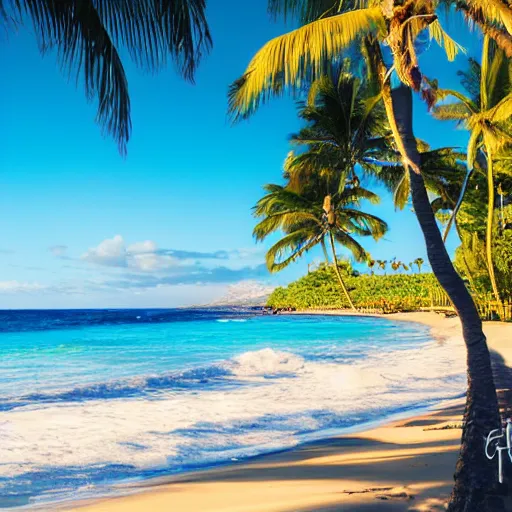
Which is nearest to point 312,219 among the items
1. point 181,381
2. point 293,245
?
point 293,245

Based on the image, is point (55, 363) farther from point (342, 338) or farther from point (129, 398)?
point (342, 338)

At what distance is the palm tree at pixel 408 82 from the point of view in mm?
3061

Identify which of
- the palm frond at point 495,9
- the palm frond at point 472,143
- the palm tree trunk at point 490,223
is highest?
the palm frond at point 472,143

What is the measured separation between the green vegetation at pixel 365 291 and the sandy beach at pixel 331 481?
27682mm

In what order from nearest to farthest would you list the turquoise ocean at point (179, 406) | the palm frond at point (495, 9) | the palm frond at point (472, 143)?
the turquoise ocean at point (179, 406), the palm frond at point (495, 9), the palm frond at point (472, 143)

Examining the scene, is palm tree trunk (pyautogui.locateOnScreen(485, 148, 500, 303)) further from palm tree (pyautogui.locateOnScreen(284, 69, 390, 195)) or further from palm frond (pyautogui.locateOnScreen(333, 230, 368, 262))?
palm frond (pyautogui.locateOnScreen(333, 230, 368, 262))

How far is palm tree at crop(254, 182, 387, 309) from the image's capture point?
2873 centimetres

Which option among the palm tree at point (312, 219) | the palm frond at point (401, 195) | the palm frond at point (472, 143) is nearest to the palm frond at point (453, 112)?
the palm frond at point (472, 143)

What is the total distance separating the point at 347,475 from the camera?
3.69 meters

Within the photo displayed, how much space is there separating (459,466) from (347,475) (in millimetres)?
937

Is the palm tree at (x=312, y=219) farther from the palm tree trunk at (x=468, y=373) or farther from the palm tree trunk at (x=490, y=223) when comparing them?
the palm tree trunk at (x=468, y=373)

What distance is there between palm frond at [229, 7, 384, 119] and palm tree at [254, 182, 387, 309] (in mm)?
20938

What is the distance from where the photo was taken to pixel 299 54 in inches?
220

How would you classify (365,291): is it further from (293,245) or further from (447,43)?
(447,43)
